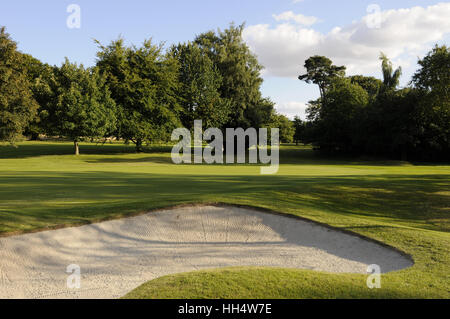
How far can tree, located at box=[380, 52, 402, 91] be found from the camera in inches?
2211

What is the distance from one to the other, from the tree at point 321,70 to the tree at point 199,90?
37574 millimetres

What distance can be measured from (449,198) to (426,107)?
12292mm

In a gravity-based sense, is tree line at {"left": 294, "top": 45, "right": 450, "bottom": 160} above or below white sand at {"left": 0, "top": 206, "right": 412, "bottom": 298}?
above

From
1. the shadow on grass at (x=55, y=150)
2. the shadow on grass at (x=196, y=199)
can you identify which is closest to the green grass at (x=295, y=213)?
the shadow on grass at (x=196, y=199)

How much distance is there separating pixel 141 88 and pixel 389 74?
40.7m

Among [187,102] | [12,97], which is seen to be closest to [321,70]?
[187,102]

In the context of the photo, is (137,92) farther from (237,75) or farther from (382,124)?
(382,124)

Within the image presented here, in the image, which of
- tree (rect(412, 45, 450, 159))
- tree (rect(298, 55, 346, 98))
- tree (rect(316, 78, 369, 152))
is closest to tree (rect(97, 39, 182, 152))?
tree (rect(316, 78, 369, 152))

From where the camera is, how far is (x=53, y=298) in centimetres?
599

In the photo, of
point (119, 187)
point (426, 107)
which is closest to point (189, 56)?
point (426, 107)

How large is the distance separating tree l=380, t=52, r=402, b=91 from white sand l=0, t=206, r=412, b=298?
54336mm

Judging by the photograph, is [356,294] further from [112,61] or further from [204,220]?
[112,61]

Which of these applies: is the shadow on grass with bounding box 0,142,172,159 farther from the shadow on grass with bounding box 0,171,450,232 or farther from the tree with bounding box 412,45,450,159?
the tree with bounding box 412,45,450,159

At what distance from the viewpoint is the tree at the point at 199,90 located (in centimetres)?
5081
